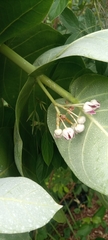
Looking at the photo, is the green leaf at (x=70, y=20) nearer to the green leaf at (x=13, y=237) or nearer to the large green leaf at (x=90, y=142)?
the large green leaf at (x=90, y=142)

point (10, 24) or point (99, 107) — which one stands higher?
point (10, 24)

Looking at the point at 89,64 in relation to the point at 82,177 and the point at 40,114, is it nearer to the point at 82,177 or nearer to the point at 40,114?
the point at 40,114

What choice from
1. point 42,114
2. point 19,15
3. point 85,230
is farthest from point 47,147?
point 85,230

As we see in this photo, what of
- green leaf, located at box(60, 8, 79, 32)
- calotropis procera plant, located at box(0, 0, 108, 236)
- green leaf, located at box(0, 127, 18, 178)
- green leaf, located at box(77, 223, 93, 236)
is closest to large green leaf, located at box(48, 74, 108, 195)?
calotropis procera plant, located at box(0, 0, 108, 236)

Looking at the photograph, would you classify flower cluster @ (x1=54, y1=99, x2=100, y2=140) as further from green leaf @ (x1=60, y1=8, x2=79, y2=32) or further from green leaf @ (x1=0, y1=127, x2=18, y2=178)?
green leaf @ (x1=60, y1=8, x2=79, y2=32)

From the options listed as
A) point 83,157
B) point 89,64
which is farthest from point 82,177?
point 89,64

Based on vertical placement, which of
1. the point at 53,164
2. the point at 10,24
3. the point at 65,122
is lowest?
the point at 53,164
